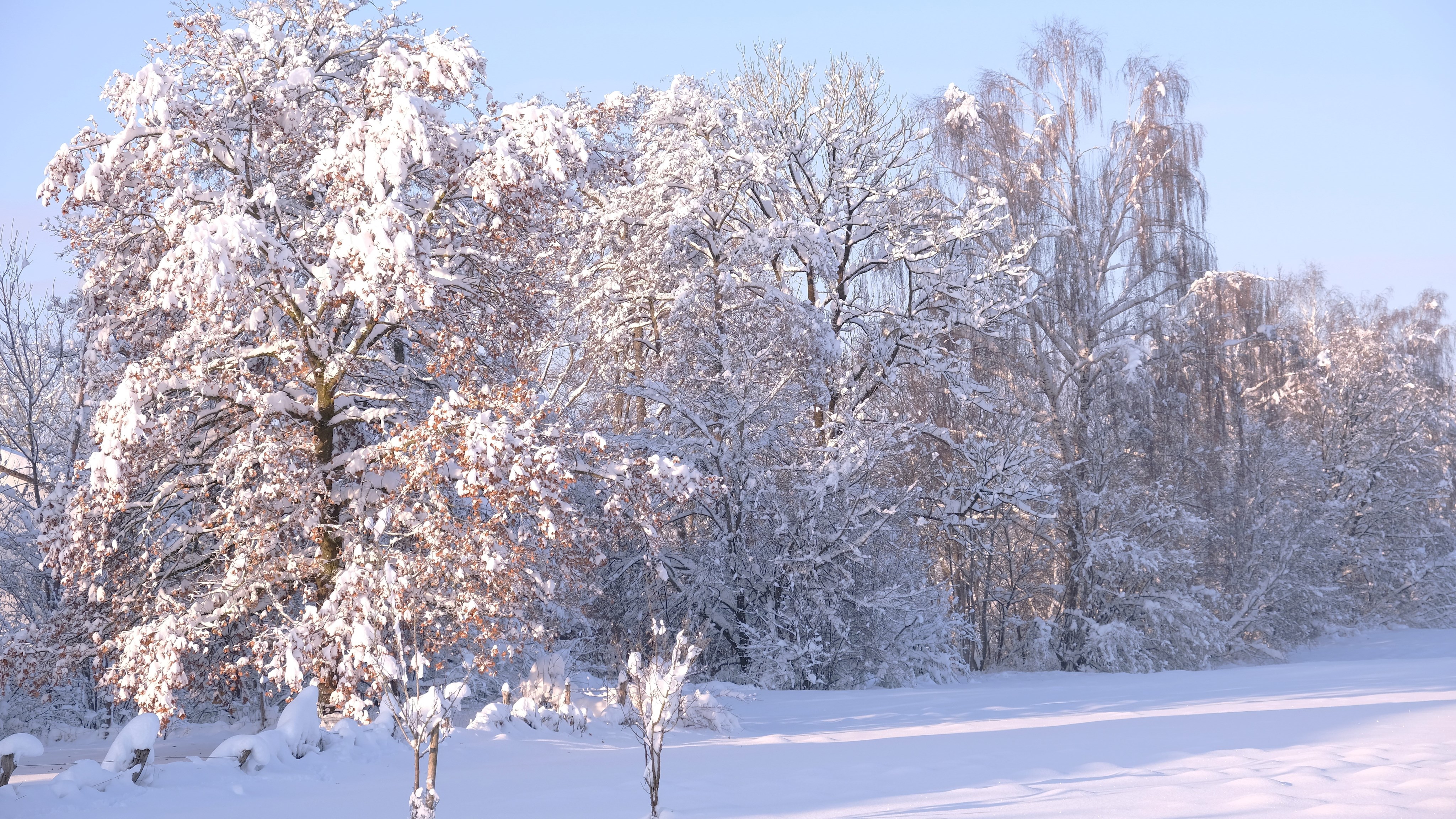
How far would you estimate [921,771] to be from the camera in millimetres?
7031

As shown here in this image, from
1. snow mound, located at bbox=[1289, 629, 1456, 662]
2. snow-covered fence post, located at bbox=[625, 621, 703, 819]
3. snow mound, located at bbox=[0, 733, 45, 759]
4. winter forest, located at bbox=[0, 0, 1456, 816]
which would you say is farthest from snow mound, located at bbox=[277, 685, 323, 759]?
snow mound, located at bbox=[1289, 629, 1456, 662]

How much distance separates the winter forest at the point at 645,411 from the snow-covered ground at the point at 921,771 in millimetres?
558

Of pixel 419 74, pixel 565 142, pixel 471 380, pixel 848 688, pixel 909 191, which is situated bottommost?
pixel 848 688

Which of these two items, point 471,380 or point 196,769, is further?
point 471,380

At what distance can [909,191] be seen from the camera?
17.5 m

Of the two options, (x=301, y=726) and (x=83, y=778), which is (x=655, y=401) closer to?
(x=301, y=726)

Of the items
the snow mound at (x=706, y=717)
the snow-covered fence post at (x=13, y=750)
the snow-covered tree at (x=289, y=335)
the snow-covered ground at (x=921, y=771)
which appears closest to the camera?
the snow-covered ground at (x=921, y=771)

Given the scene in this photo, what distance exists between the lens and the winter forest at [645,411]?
8914mm

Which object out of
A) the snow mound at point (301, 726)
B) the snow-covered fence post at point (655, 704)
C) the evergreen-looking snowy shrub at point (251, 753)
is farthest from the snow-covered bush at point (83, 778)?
the snow-covered fence post at point (655, 704)

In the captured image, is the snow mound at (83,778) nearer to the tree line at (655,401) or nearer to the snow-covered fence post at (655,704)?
the tree line at (655,401)

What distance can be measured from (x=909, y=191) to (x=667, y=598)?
7.72 metres

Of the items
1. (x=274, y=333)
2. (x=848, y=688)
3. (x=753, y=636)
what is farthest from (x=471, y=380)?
(x=848, y=688)

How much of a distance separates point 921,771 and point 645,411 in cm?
1136

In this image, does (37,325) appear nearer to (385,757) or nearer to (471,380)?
(471,380)
